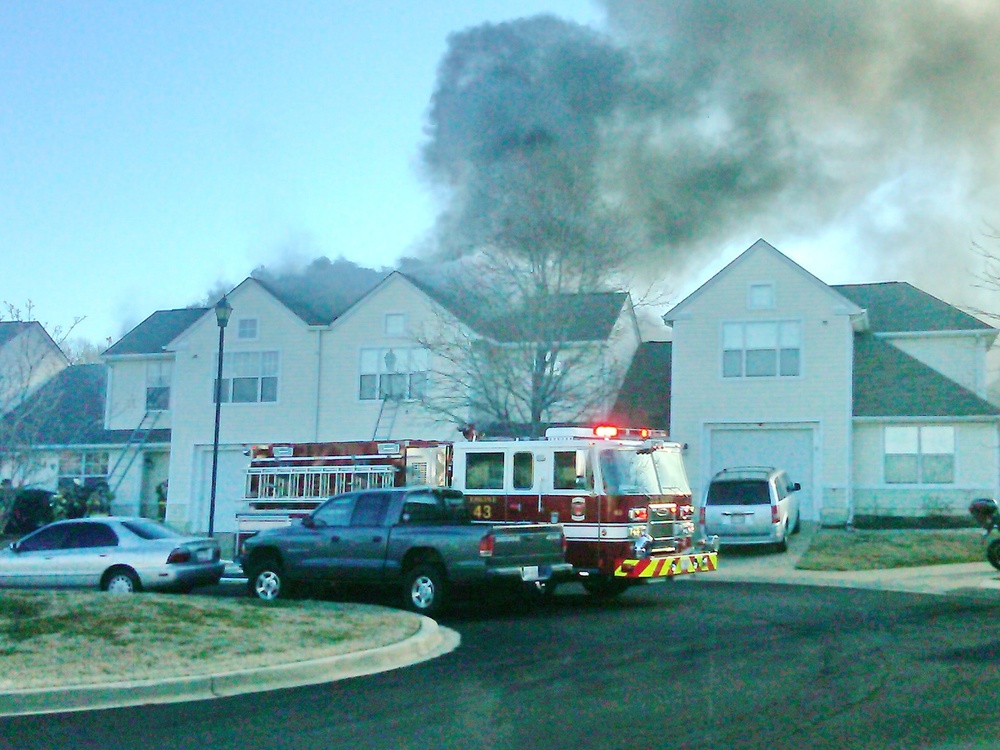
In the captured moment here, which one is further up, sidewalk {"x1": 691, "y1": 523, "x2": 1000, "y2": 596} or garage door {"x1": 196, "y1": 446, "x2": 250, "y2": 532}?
garage door {"x1": 196, "y1": 446, "x2": 250, "y2": 532}

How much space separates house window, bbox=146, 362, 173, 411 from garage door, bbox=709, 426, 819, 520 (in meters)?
16.8

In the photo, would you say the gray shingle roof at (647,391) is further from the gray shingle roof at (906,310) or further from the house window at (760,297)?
the gray shingle roof at (906,310)

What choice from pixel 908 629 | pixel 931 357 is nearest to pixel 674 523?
pixel 908 629

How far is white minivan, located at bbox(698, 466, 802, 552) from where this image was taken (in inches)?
919

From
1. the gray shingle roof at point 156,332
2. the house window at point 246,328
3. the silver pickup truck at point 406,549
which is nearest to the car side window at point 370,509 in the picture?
the silver pickup truck at point 406,549

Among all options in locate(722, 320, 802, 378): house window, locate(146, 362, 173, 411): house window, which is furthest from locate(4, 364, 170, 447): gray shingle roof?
locate(722, 320, 802, 378): house window

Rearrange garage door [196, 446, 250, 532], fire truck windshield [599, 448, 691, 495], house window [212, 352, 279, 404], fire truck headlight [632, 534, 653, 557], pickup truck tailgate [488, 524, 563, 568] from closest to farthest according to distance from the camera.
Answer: pickup truck tailgate [488, 524, 563, 568] < fire truck headlight [632, 534, 653, 557] < fire truck windshield [599, 448, 691, 495] < garage door [196, 446, 250, 532] < house window [212, 352, 279, 404]


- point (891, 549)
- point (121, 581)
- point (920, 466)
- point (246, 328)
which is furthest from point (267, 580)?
point (246, 328)

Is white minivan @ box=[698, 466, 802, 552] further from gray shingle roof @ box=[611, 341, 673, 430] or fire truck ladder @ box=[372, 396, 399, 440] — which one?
fire truck ladder @ box=[372, 396, 399, 440]

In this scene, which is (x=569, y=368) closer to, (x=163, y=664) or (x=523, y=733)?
(x=163, y=664)

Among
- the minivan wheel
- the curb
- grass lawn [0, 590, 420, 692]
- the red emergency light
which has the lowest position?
the curb

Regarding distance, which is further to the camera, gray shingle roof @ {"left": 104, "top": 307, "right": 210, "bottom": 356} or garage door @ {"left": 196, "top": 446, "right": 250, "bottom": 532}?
gray shingle roof @ {"left": 104, "top": 307, "right": 210, "bottom": 356}

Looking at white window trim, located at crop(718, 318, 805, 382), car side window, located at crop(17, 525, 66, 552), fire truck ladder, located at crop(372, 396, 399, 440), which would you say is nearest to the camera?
car side window, located at crop(17, 525, 66, 552)

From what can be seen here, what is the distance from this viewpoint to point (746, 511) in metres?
23.4
